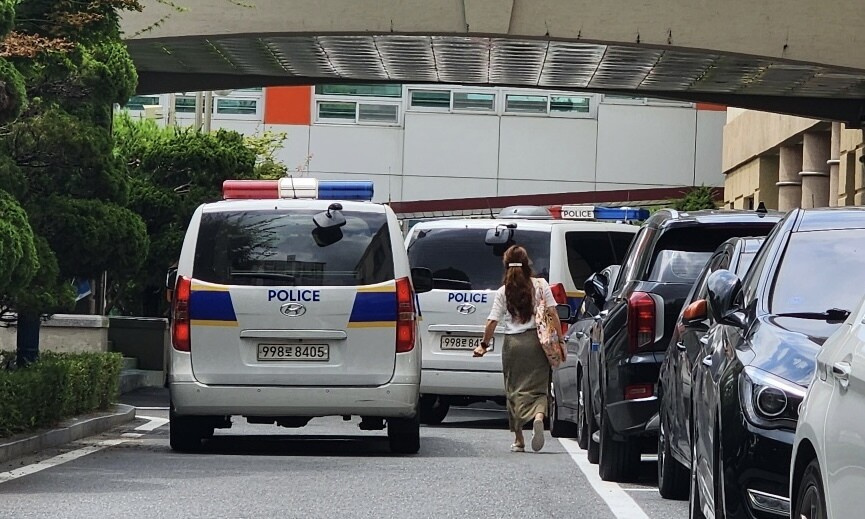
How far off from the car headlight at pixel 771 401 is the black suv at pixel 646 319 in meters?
4.66

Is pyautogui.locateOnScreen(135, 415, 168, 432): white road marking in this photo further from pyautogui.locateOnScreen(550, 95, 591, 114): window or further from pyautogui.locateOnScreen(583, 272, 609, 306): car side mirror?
pyautogui.locateOnScreen(550, 95, 591, 114): window

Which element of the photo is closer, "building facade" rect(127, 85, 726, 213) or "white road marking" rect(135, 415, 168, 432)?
"white road marking" rect(135, 415, 168, 432)

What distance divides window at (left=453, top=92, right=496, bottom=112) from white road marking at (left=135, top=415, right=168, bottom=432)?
42580 millimetres

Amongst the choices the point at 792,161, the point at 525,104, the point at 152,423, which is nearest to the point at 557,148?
the point at 525,104

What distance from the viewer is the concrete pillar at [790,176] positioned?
38.1 meters

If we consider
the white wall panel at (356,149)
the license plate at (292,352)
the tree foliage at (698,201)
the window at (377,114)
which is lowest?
the license plate at (292,352)

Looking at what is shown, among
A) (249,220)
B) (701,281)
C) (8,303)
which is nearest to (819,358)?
(701,281)


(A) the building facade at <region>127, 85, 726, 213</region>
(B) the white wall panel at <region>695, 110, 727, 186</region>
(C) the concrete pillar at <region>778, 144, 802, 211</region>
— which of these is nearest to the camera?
(C) the concrete pillar at <region>778, 144, 802, 211</region>

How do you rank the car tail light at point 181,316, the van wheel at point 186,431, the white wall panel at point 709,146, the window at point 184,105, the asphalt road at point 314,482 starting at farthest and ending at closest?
the window at point 184,105 < the white wall panel at point 709,146 < the van wheel at point 186,431 < the car tail light at point 181,316 < the asphalt road at point 314,482

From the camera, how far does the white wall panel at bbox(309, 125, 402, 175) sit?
6119 centimetres

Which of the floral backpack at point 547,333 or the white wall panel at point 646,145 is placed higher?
the white wall panel at point 646,145

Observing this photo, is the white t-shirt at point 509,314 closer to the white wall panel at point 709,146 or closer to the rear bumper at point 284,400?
the rear bumper at point 284,400

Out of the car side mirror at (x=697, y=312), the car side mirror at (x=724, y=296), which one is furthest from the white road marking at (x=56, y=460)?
the car side mirror at (x=724, y=296)

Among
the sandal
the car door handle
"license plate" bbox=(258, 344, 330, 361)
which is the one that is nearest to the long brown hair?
the sandal
